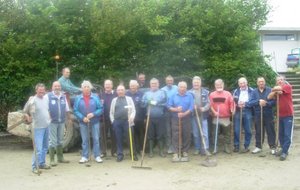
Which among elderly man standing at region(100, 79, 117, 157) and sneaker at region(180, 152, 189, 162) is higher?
elderly man standing at region(100, 79, 117, 157)

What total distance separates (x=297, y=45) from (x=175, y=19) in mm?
16468

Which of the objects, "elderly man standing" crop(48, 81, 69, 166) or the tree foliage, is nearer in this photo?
"elderly man standing" crop(48, 81, 69, 166)

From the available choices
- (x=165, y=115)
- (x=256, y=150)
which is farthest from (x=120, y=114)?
(x=256, y=150)

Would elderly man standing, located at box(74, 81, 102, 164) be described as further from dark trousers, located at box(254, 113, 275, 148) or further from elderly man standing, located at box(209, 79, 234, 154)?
dark trousers, located at box(254, 113, 275, 148)

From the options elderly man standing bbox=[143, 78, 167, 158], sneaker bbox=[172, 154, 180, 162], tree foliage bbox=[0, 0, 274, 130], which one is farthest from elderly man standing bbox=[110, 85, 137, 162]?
tree foliage bbox=[0, 0, 274, 130]

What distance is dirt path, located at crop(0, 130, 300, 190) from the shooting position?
765 cm

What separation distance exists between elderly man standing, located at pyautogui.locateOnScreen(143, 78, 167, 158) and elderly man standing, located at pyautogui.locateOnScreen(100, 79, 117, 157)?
0.76 meters

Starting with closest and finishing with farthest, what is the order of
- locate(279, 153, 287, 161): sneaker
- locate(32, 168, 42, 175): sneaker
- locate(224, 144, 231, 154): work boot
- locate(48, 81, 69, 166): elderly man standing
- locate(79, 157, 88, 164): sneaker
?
locate(32, 168, 42, 175): sneaker → locate(48, 81, 69, 166): elderly man standing → locate(279, 153, 287, 161): sneaker → locate(79, 157, 88, 164): sneaker → locate(224, 144, 231, 154): work boot

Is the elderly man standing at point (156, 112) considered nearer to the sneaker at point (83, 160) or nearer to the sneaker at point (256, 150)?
the sneaker at point (83, 160)

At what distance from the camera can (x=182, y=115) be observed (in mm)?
9664

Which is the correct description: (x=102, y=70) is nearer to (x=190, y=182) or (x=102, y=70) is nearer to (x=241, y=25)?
(x=241, y=25)

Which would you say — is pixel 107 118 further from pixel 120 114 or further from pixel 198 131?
pixel 198 131

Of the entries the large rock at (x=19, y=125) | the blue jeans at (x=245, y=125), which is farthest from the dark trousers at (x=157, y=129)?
the large rock at (x=19, y=125)

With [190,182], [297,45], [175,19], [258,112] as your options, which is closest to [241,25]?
[175,19]
